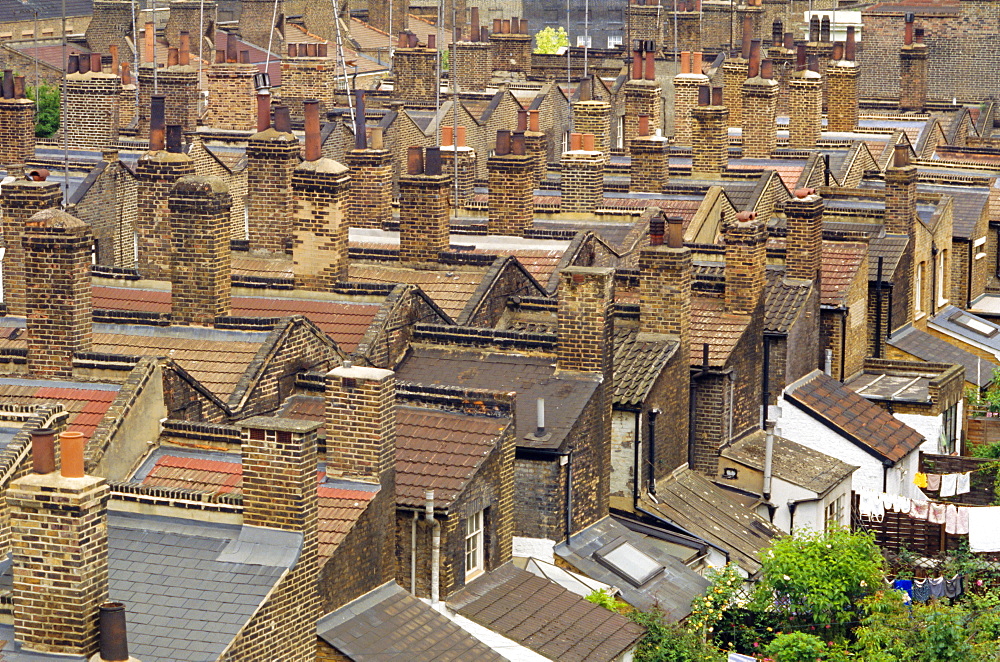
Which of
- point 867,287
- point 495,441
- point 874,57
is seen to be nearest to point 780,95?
point 874,57

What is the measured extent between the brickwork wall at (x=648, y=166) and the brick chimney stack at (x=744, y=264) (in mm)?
12801

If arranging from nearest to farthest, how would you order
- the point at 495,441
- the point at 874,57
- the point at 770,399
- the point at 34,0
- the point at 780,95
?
the point at 495,441, the point at 770,399, the point at 780,95, the point at 874,57, the point at 34,0

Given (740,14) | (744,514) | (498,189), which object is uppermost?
(740,14)

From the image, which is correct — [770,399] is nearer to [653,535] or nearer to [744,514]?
[744,514]

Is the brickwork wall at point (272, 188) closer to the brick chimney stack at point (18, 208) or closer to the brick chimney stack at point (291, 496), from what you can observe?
the brick chimney stack at point (18, 208)

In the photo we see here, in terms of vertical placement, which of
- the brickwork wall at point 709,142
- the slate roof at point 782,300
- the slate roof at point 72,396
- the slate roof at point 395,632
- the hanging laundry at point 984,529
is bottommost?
the hanging laundry at point 984,529

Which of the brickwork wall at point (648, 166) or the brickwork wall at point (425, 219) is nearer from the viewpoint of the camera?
the brickwork wall at point (425, 219)

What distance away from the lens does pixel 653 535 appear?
1305 inches

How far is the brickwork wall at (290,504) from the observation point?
2295cm

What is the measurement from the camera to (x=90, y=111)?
56062 mm

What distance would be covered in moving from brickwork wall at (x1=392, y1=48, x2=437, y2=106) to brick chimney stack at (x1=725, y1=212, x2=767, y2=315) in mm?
30355

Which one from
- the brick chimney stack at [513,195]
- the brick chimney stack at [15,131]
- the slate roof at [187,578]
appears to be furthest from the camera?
the brick chimney stack at [15,131]

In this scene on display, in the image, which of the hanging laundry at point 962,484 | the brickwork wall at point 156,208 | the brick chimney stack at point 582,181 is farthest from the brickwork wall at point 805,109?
the brickwork wall at point 156,208

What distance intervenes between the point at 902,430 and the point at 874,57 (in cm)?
4960
